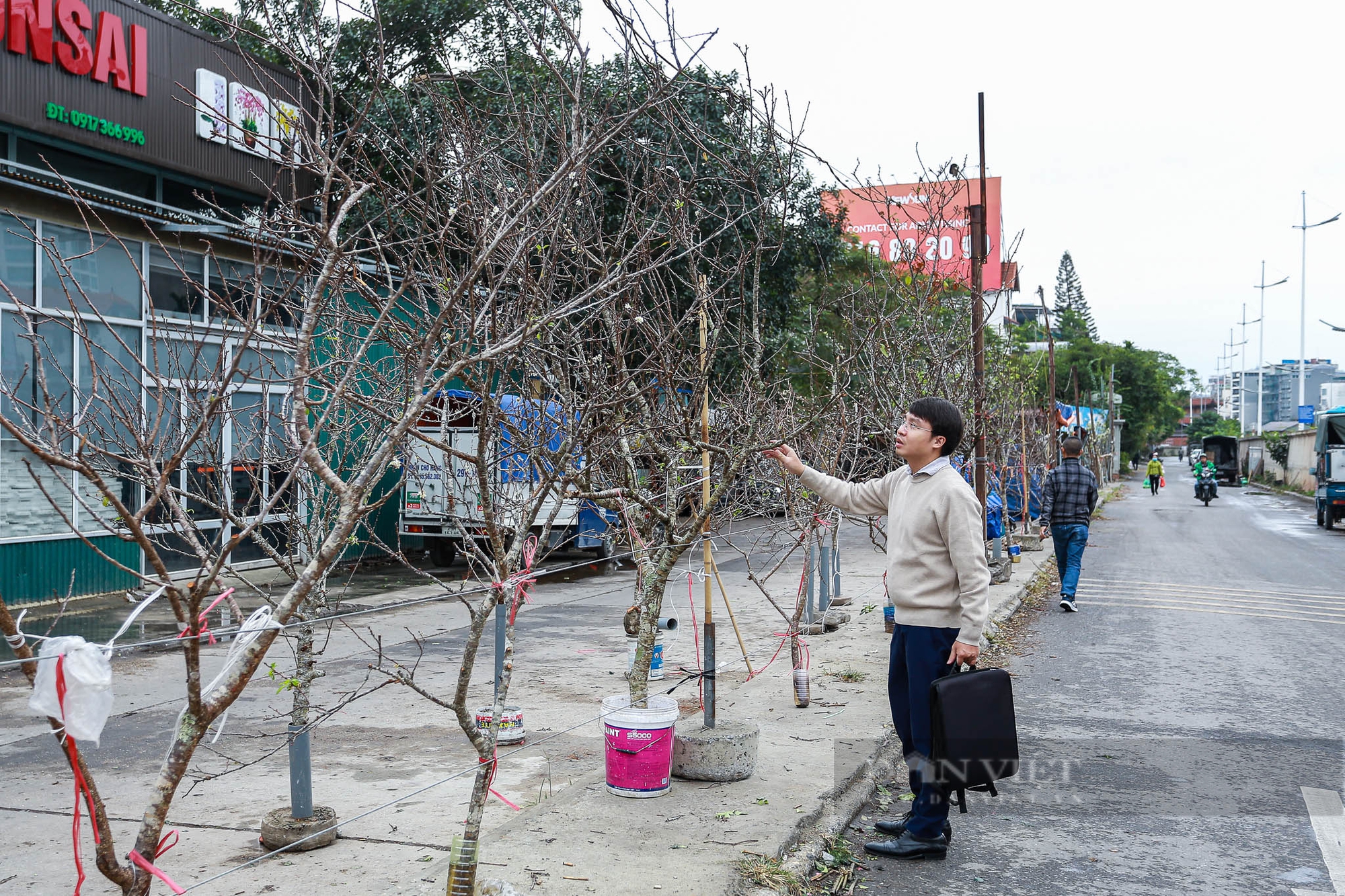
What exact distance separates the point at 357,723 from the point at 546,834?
9.91 ft

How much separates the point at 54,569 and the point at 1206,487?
36.2 m

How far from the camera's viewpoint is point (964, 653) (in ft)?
13.9

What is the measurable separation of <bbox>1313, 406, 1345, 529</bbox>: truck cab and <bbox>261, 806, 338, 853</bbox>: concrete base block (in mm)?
26953

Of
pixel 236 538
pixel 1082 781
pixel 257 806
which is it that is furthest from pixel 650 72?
pixel 1082 781

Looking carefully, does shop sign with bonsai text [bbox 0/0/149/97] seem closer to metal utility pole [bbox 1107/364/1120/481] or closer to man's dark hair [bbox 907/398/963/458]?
man's dark hair [bbox 907/398/963/458]

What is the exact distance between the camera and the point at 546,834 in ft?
14.0

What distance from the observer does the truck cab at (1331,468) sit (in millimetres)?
25016

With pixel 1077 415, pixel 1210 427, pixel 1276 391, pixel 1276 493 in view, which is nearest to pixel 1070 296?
pixel 1210 427

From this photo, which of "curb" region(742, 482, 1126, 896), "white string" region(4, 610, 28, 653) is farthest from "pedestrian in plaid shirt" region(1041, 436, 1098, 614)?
"white string" region(4, 610, 28, 653)

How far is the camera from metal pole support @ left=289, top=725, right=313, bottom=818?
4.33 meters

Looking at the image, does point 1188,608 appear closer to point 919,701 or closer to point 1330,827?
point 1330,827

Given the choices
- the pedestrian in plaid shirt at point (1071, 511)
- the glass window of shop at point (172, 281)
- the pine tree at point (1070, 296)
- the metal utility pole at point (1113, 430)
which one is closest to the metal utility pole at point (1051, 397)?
the pedestrian in plaid shirt at point (1071, 511)

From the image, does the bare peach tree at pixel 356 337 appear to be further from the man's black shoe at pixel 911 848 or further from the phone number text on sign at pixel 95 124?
the phone number text on sign at pixel 95 124

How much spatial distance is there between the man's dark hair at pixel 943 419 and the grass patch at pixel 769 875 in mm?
1876
